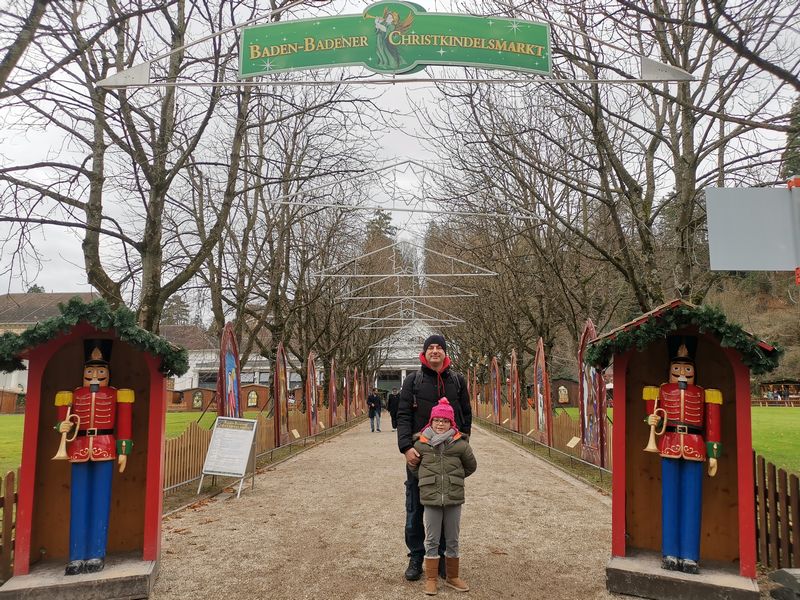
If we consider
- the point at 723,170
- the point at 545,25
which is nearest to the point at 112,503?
the point at 545,25

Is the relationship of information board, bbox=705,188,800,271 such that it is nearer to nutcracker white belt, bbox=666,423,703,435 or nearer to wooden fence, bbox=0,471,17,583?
nutcracker white belt, bbox=666,423,703,435

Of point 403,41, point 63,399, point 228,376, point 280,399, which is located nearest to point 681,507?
point 403,41

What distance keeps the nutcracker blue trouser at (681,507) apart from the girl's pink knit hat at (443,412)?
175cm

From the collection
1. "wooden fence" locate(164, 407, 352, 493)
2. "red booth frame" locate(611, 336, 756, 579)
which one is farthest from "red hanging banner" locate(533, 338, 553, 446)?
"red booth frame" locate(611, 336, 756, 579)

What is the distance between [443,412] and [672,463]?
73.8 inches

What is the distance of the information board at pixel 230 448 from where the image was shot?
916 cm

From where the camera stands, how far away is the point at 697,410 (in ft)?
15.4

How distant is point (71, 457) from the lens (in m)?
4.59

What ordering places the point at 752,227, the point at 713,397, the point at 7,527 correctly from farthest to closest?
the point at 7,527 → the point at 713,397 → the point at 752,227

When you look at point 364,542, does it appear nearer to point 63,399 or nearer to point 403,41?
point 63,399

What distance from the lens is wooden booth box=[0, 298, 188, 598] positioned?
4473mm

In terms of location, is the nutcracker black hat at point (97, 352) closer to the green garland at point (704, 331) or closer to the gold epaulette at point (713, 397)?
the green garland at point (704, 331)

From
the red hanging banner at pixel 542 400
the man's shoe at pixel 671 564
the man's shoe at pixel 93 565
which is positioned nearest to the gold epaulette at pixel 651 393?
the man's shoe at pixel 671 564

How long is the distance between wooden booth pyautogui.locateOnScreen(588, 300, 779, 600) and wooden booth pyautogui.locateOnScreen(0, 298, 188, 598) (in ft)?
12.2
